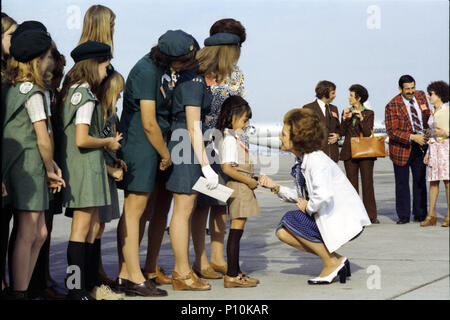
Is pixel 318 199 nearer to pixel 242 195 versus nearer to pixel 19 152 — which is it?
pixel 242 195

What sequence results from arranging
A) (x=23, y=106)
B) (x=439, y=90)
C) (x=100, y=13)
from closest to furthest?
(x=23, y=106) → (x=100, y=13) → (x=439, y=90)

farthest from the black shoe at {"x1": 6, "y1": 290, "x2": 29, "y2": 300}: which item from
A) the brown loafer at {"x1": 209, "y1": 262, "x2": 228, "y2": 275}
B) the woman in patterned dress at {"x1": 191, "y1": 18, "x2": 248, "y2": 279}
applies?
the brown loafer at {"x1": 209, "y1": 262, "x2": 228, "y2": 275}

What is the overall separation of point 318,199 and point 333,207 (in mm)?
221

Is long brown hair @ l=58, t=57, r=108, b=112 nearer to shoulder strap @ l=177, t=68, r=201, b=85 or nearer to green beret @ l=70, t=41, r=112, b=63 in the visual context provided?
green beret @ l=70, t=41, r=112, b=63

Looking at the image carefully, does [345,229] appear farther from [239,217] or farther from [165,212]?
[165,212]

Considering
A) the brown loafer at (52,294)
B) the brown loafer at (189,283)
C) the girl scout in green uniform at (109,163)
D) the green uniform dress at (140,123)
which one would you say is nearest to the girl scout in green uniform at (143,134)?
the green uniform dress at (140,123)

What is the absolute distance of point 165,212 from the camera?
5.88m

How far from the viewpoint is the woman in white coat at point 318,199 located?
18.2ft

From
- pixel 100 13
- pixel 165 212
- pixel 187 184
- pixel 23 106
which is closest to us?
pixel 23 106

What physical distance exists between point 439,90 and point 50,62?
16.9ft

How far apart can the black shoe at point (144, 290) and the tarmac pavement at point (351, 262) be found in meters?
0.09

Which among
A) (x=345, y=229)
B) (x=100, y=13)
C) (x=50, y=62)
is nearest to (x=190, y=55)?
(x=100, y=13)

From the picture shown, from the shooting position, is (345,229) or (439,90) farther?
(439,90)

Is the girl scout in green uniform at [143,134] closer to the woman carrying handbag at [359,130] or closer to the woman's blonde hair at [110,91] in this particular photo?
the woman's blonde hair at [110,91]
